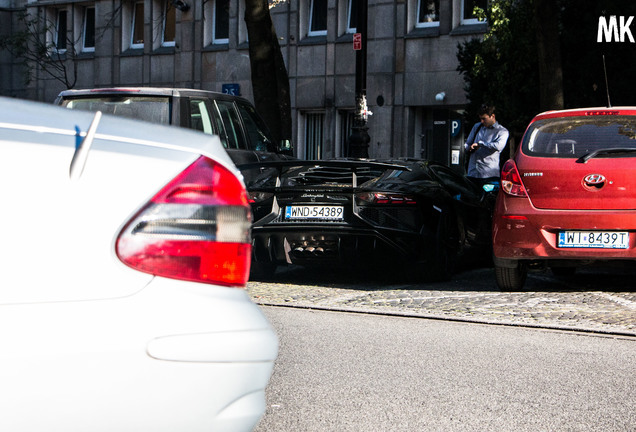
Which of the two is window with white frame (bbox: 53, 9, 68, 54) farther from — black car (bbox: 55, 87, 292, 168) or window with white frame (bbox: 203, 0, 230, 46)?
black car (bbox: 55, 87, 292, 168)

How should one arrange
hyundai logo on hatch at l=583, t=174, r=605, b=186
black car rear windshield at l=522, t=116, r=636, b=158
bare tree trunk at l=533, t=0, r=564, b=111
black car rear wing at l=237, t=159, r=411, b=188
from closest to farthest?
hyundai logo on hatch at l=583, t=174, r=605, b=186 < black car rear windshield at l=522, t=116, r=636, b=158 < black car rear wing at l=237, t=159, r=411, b=188 < bare tree trunk at l=533, t=0, r=564, b=111

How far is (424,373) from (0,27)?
3666 centimetres

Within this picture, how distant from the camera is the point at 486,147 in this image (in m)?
13.5

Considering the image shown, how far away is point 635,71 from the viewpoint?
706 inches

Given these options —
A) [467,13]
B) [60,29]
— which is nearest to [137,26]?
[60,29]

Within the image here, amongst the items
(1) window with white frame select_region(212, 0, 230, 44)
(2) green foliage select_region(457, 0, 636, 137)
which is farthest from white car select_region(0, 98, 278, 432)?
(1) window with white frame select_region(212, 0, 230, 44)

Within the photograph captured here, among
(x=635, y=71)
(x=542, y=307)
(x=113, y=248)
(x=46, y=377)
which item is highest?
(x=635, y=71)

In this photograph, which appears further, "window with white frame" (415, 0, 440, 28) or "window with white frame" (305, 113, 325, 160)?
"window with white frame" (305, 113, 325, 160)

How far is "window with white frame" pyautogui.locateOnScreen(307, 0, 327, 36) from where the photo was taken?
3091 centimetres

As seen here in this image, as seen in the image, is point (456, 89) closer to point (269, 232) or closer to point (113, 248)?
point (269, 232)

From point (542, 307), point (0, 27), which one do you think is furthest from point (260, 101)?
point (0, 27)

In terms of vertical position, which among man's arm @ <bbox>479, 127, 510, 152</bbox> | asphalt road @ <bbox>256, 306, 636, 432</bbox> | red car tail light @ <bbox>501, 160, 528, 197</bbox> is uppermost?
man's arm @ <bbox>479, 127, 510, 152</bbox>

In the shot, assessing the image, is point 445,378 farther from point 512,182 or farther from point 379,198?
point 379,198

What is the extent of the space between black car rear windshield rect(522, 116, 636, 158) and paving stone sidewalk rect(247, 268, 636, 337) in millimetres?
1255
